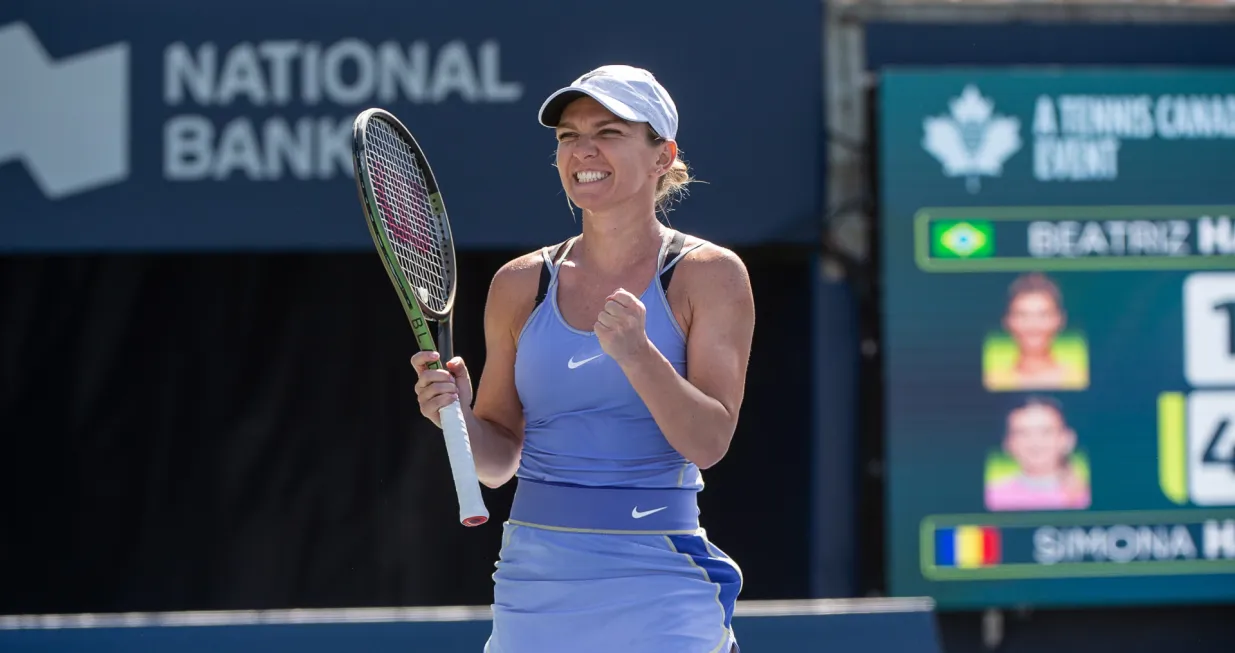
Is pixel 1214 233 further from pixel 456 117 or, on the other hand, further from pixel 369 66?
pixel 369 66

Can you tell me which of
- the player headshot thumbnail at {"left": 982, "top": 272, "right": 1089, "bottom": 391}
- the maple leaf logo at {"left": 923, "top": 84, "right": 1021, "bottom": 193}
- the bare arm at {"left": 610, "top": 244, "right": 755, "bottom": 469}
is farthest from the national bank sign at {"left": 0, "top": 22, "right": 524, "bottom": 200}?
the bare arm at {"left": 610, "top": 244, "right": 755, "bottom": 469}

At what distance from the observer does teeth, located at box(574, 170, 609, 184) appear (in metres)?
2.16

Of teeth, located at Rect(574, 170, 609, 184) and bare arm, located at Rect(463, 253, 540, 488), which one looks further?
bare arm, located at Rect(463, 253, 540, 488)

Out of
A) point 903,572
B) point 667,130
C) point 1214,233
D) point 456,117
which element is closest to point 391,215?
point 667,130

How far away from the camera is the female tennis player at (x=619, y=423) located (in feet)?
6.89

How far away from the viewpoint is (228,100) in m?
5.37

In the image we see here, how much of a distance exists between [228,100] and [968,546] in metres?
3.08

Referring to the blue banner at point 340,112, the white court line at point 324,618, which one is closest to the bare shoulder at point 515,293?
the white court line at point 324,618

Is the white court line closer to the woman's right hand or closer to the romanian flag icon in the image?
the romanian flag icon

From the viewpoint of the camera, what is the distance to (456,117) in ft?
17.7

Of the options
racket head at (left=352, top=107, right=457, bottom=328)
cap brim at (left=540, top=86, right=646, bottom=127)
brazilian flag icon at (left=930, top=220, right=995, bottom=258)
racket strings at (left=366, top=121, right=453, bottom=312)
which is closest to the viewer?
cap brim at (left=540, top=86, right=646, bottom=127)

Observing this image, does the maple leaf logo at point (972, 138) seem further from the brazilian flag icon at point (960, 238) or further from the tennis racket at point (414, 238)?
the tennis racket at point (414, 238)

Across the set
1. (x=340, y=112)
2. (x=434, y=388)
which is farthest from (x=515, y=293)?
(x=340, y=112)

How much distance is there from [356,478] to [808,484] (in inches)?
66.9
